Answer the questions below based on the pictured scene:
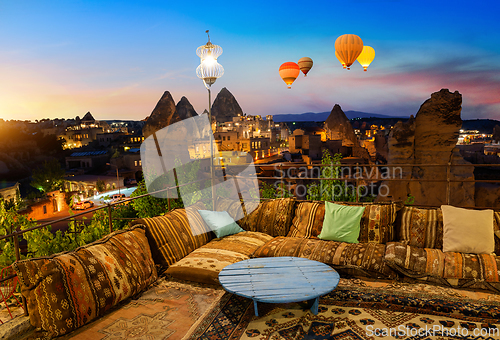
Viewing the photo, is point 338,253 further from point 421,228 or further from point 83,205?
point 83,205

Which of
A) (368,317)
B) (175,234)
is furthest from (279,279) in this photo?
(175,234)

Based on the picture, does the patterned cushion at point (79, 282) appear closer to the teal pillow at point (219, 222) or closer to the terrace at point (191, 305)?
the terrace at point (191, 305)

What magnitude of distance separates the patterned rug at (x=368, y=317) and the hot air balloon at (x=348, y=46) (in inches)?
304

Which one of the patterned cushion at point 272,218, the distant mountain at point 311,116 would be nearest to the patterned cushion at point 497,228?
the patterned cushion at point 272,218

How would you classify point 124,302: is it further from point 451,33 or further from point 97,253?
point 451,33

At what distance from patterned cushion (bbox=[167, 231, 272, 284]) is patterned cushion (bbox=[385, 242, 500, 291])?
1441 mm

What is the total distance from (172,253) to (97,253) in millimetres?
870

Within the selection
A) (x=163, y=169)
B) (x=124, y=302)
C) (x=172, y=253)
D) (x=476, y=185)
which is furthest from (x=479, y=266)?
(x=476, y=185)

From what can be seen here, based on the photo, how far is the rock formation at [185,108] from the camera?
52.9 meters

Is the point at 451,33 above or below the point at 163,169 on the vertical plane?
above

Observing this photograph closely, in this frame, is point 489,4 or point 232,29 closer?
point 489,4

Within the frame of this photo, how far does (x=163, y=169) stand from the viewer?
227 inches

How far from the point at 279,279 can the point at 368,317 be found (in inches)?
28.9

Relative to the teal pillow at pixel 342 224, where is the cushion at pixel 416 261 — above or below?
below
